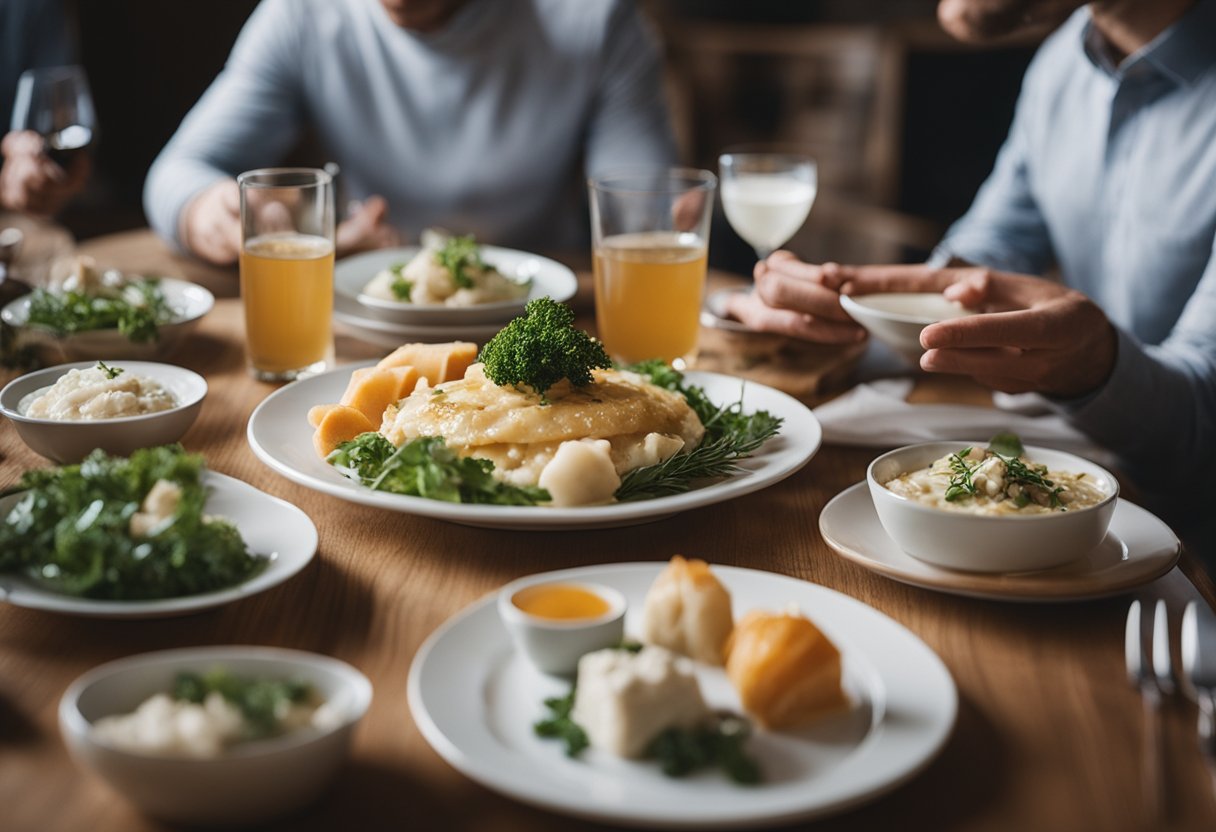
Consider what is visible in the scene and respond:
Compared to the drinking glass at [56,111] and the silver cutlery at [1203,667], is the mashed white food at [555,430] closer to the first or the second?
the silver cutlery at [1203,667]

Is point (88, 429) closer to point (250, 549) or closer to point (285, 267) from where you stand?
point (250, 549)

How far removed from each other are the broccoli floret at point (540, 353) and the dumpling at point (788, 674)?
59cm

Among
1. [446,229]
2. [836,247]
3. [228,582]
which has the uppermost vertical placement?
[228,582]

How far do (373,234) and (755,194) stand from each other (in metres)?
0.92

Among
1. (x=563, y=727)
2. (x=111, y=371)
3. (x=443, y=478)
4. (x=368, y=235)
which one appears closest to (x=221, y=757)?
(x=563, y=727)

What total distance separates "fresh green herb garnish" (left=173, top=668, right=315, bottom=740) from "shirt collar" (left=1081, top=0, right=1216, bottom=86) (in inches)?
91.3

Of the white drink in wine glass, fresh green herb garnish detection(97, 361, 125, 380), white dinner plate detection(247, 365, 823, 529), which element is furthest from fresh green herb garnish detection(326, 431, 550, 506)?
the white drink in wine glass

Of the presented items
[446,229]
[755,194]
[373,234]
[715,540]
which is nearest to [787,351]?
[755,194]

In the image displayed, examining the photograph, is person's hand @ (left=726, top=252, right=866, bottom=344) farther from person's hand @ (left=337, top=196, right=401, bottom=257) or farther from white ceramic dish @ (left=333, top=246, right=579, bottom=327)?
person's hand @ (left=337, top=196, right=401, bottom=257)

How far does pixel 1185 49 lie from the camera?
2484 mm

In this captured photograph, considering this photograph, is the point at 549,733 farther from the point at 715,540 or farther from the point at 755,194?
the point at 755,194

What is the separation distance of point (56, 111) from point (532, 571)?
Answer: 1915 millimetres

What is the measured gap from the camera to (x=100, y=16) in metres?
5.55

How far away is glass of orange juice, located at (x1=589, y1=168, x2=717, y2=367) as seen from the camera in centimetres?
214
